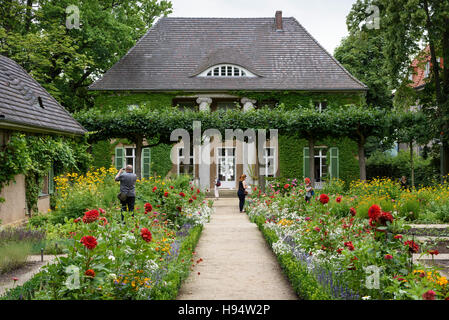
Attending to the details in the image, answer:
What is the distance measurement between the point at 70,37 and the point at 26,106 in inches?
483

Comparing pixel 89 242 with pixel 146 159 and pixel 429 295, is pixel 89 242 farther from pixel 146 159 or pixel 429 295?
pixel 146 159

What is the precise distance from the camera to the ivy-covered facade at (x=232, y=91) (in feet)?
88.5

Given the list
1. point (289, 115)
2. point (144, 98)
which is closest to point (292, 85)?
Answer: point (289, 115)

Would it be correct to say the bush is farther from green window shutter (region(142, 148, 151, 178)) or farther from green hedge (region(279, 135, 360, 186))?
green hedge (region(279, 135, 360, 186))

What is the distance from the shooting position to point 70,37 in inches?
977

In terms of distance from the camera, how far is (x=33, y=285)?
5902 mm

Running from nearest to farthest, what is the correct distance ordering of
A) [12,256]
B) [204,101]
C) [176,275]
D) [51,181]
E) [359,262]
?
1. [359,262]
2. [176,275]
3. [12,256]
4. [51,181]
5. [204,101]

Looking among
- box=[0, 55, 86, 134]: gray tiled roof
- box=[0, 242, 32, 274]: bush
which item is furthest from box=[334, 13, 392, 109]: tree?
box=[0, 242, 32, 274]: bush

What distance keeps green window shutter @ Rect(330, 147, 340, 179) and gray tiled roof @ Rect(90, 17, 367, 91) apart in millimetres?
3691

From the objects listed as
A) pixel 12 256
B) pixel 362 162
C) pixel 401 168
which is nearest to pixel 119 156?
pixel 362 162

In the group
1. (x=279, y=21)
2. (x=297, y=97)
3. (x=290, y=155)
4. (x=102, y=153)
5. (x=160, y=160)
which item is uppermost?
(x=279, y=21)

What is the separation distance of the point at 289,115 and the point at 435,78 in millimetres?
7338

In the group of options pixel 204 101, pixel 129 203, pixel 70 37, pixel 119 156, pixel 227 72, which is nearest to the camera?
pixel 129 203
